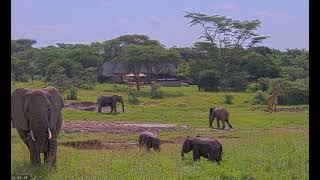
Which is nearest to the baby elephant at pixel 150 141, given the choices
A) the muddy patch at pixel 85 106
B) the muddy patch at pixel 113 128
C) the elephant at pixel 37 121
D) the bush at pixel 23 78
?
the elephant at pixel 37 121

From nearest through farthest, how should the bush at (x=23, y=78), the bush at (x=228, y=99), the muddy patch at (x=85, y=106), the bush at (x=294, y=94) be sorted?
1. the muddy patch at (x=85, y=106)
2. the bush at (x=294, y=94)
3. the bush at (x=228, y=99)
4. the bush at (x=23, y=78)

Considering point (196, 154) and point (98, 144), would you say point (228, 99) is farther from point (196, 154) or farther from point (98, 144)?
point (196, 154)

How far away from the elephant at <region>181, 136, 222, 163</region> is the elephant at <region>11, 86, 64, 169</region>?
9.10 feet

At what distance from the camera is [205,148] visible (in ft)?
33.1

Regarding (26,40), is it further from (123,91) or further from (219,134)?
(219,134)

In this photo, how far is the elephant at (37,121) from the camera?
26.2ft

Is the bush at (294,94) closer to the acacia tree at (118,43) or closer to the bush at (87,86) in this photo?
the bush at (87,86)

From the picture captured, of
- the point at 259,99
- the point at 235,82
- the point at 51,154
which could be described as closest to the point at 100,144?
the point at 51,154

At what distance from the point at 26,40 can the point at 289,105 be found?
48175mm

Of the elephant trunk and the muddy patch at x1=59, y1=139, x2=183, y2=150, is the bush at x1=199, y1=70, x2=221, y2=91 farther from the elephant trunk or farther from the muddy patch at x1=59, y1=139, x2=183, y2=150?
the elephant trunk

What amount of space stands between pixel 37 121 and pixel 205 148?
3.54 metres

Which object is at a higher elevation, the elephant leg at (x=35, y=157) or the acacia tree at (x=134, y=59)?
the acacia tree at (x=134, y=59)

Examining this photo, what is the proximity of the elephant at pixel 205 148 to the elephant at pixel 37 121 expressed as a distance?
278cm
